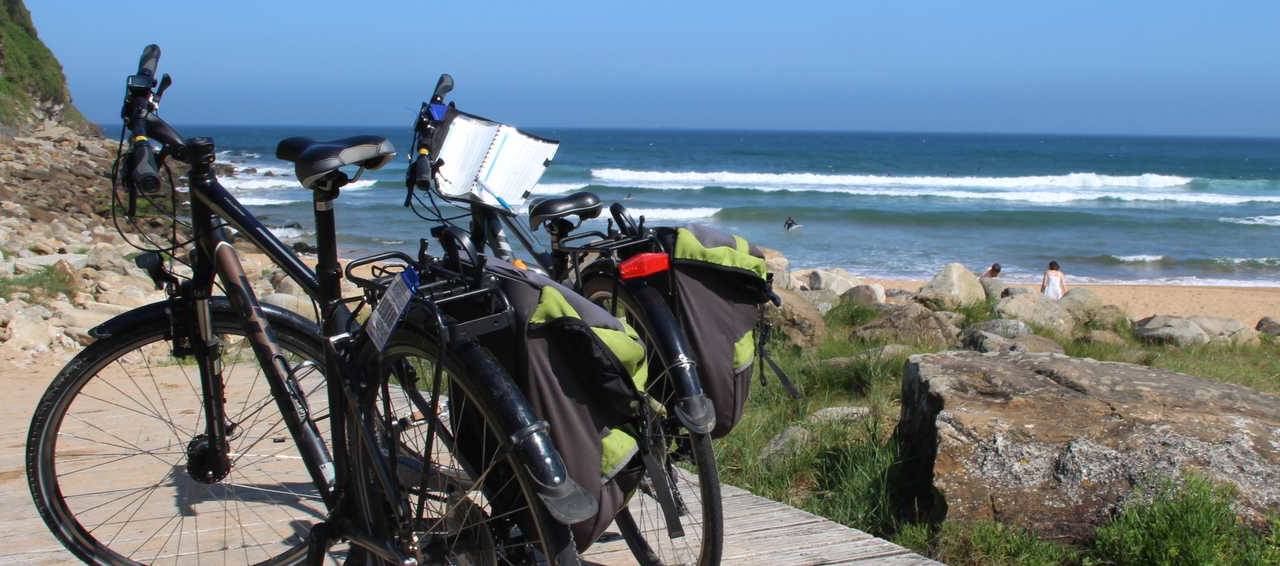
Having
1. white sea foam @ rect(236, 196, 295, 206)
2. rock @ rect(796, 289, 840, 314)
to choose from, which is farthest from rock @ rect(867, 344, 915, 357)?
white sea foam @ rect(236, 196, 295, 206)

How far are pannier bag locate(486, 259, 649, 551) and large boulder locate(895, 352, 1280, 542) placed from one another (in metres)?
2.02

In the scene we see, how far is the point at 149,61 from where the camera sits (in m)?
3.03

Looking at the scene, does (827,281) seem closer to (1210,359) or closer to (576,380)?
(1210,359)

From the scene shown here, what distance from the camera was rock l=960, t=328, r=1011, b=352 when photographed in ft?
25.9

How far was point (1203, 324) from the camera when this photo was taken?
12.4m

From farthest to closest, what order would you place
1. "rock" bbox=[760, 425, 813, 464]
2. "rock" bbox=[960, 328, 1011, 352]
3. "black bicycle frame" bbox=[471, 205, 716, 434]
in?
1. "rock" bbox=[960, 328, 1011, 352]
2. "rock" bbox=[760, 425, 813, 464]
3. "black bicycle frame" bbox=[471, 205, 716, 434]

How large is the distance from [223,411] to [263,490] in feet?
Answer: 2.29

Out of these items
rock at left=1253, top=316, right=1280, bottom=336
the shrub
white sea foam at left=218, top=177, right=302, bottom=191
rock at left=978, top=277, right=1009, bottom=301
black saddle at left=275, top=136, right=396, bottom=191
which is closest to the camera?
black saddle at left=275, top=136, right=396, bottom=191

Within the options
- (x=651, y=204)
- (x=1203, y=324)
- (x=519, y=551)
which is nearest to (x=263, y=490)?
(x=519, y=551)

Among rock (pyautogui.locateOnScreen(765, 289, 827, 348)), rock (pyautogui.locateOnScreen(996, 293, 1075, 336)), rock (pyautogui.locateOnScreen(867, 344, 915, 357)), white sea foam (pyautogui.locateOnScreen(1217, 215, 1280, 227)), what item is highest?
rock (pyautogui.locateOnScreen(867, 344, 915, 357))

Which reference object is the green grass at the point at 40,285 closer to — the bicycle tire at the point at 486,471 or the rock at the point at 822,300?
the rock at the point at 822,300

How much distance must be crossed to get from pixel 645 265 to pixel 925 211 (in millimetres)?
34486

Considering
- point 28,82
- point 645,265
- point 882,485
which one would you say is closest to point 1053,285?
point 882,485

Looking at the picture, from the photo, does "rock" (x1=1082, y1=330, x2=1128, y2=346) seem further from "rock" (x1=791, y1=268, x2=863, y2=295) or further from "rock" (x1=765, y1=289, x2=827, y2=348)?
"rock" (x1=791, y1=268, x2=863, y2=295)
